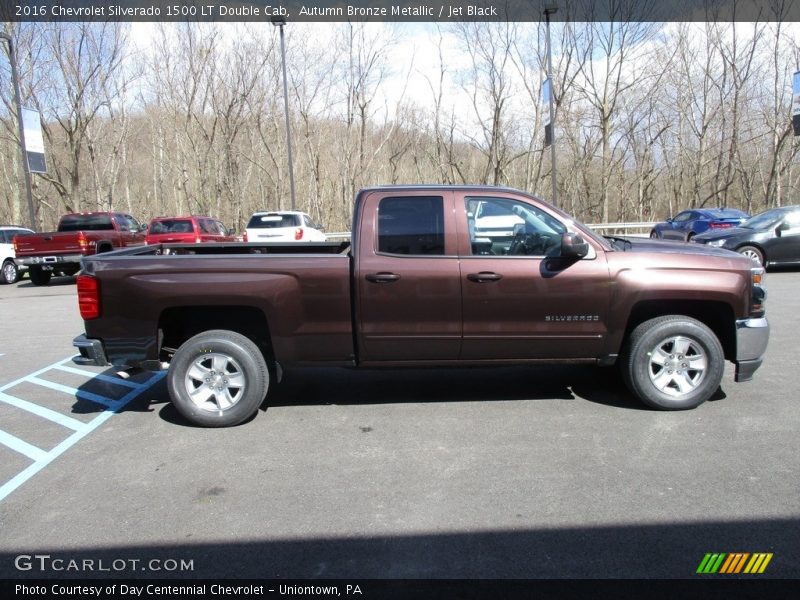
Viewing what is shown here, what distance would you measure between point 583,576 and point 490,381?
10.5ft

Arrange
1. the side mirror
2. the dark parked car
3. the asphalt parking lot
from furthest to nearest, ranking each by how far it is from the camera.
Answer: the dark parked car, the side mirror, the asphalt parking lot

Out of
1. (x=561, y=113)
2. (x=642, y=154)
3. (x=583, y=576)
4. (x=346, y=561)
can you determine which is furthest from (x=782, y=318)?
(x=642, y=154)

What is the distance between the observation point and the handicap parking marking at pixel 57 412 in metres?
4.11

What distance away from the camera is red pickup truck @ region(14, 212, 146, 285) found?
52.5ft

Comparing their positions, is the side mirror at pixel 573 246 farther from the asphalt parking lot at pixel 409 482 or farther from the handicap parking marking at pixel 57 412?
the handicap parking marking at pixel 57 412

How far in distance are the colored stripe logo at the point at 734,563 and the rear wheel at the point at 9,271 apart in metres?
20.2

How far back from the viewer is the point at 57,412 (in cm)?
530

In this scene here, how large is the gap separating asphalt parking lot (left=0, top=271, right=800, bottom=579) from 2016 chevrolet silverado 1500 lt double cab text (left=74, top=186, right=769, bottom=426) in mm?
458

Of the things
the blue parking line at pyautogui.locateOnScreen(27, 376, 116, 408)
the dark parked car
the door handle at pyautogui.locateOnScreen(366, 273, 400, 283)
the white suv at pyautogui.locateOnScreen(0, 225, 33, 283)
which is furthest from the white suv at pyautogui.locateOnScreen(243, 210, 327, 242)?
the door handle at pyautogui.locateOnScreen(366, 273, 400, 283)

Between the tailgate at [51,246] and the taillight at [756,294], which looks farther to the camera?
the tailgate at [51,246]

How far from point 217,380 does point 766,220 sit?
46.9ft

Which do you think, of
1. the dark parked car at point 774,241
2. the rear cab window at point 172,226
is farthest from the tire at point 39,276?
the dark parked car at point 774,241

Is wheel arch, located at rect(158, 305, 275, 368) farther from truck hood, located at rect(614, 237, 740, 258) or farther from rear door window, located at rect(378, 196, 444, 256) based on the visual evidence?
truck hood, located at rect(614, 237, 740, 258)

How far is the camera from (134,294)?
4676 millimetres
